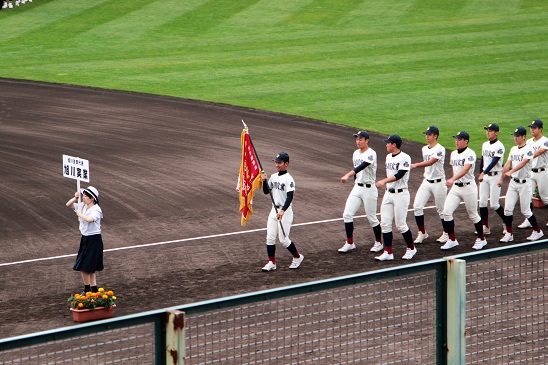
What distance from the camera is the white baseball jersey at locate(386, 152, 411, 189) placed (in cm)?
1559

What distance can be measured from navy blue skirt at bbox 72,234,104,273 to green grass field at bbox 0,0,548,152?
12.8 meters

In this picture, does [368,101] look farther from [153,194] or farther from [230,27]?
[230,27]

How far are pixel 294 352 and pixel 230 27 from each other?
34.5 m

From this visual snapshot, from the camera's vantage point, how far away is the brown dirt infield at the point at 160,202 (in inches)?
556

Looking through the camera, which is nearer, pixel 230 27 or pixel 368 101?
pixel 368 101

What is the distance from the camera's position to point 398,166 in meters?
15.6

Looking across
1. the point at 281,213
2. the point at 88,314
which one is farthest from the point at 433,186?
the point at 88,314

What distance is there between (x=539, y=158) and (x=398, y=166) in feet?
10.6

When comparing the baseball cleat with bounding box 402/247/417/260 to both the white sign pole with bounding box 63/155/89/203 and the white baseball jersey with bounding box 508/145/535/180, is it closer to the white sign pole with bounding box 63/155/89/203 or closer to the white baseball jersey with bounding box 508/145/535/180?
the white baseball jersey with bounding box 508/145/535/180

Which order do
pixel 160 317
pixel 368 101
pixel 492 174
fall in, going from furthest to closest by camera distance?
pixel 368 101, pixel 492 174, pixel 160 317

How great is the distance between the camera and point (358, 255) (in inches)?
623

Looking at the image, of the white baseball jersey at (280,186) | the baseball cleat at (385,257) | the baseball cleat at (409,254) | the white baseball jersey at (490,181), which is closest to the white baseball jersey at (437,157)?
the white baseball jersey at (490,181)

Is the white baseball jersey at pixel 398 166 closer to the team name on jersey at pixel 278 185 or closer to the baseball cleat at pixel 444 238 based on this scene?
the baseball cleat at pixel 444 238

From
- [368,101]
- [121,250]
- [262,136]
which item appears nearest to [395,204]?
[121,250]
